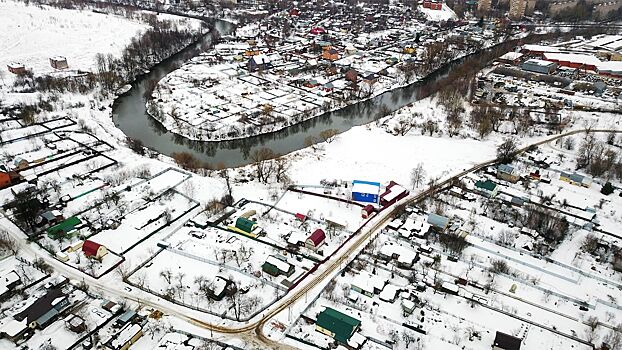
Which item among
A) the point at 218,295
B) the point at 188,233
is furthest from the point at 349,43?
the point at 218,295

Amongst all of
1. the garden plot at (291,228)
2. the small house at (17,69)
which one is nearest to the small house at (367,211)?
the garden plot at (291,228)

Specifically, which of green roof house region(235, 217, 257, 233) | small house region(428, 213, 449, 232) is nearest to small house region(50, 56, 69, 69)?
green roof house region(235, 217, 257, 233)

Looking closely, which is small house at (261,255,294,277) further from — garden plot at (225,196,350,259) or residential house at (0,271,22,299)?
residential house at (0,271,22,299)

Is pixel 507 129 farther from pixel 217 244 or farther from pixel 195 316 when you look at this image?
pixel 195 316

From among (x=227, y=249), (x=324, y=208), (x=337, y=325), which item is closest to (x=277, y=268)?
(x=227, y=249)

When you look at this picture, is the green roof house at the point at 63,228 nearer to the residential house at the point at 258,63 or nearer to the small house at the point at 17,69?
the residential house at the point at 258,63

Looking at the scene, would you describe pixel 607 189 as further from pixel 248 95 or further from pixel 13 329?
pixel 13 329
